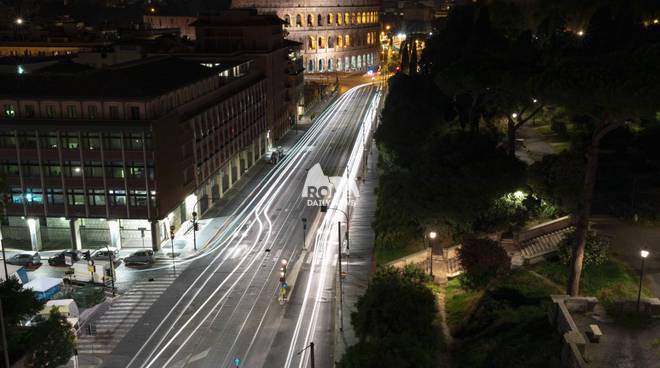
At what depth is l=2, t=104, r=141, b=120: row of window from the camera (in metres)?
61.2

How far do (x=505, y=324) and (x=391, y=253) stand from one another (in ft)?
62.1

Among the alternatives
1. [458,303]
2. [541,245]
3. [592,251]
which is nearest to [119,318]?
[458,303]

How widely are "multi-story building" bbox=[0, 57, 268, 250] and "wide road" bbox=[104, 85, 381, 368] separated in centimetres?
786

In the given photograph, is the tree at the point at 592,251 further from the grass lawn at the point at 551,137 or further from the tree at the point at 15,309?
the tree at the point at 15,309

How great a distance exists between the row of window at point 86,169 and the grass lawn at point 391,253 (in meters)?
22.2

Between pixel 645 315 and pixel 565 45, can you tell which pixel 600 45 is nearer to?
pixel 565 45

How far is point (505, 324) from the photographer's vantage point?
3878cm

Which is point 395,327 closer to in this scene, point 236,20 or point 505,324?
point 505,324

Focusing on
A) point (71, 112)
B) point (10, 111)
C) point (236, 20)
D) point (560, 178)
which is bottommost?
point (560, 178)

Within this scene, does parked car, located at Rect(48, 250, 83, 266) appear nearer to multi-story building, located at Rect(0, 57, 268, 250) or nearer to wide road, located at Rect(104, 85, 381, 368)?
multi-story building, located at Rect(0, 57, 268, 250)

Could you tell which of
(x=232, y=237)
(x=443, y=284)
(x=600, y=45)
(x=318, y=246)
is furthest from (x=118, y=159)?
(x=600, y=45)

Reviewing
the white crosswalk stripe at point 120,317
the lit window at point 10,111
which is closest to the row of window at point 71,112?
the lit window at point 10,111

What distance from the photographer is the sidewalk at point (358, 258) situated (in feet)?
150

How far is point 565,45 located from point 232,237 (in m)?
35.8
